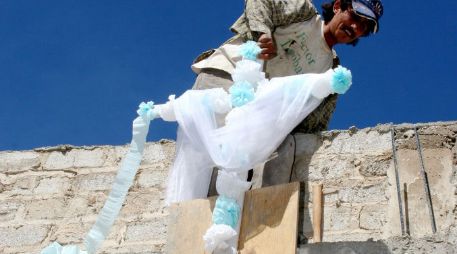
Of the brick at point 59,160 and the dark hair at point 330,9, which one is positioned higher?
the dark hair at point 330,9

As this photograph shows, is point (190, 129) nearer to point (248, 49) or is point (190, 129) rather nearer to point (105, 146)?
point (248, 49)

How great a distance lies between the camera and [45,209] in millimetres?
4383

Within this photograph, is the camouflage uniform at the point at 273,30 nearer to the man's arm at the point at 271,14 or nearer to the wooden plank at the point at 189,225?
the man's arm at the point at 271,14

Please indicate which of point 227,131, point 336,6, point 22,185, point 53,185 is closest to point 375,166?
point 336,6

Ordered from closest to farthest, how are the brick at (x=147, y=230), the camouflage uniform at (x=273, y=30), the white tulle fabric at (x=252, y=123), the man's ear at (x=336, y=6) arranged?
the white tulle fabric at (x=252, y=123), the camouflage uniform at (x=273, y=30), the man's ear at (x=336, y=6), the brick at (x=147, y=230)

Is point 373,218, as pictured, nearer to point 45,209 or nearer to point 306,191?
point 306,191

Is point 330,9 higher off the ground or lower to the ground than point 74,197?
higher

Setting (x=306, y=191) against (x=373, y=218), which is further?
(x=306, y=191)

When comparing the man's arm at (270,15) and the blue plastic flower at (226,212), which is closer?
the blue plastic flower at (226,212)

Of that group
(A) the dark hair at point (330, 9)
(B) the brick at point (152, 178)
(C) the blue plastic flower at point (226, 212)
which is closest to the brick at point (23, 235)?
(B) the brick at point (152, 178)

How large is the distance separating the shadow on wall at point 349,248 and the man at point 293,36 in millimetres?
464

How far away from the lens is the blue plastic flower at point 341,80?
3.25 meters

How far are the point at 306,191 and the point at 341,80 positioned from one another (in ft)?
2.75

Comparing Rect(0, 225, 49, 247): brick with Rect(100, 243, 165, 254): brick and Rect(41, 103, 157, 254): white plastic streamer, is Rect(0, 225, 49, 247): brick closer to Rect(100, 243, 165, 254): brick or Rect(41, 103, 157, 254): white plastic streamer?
Rect(100, 243, 165, 254): brick
